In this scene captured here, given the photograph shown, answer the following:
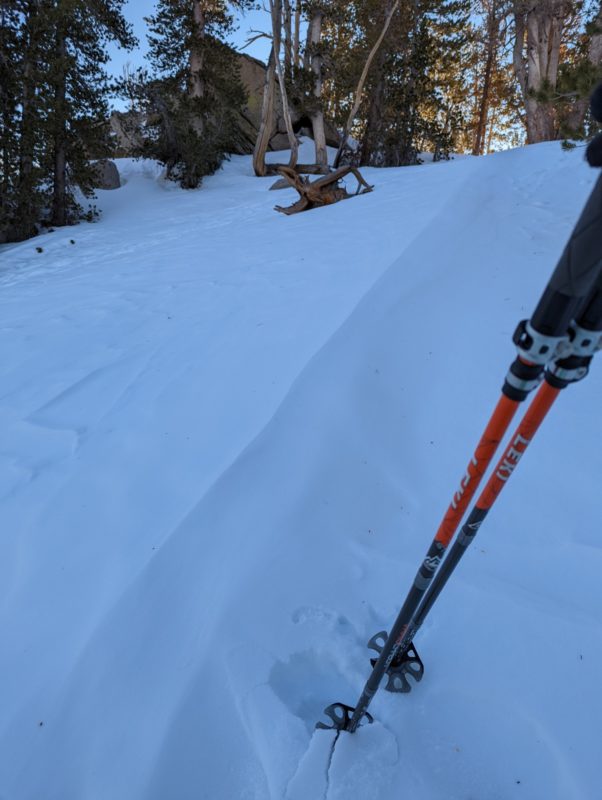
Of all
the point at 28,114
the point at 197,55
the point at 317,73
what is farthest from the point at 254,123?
the point at 28,114

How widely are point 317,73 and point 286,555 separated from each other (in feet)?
46.1

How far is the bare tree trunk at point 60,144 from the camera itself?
875 centimetres

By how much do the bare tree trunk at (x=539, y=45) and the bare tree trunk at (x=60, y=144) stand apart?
36.2ft

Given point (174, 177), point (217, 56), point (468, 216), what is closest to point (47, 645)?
point (468, 216)

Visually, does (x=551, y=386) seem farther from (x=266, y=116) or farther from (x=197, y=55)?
(x=197, y=55)

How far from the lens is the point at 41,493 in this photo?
1.99 meters

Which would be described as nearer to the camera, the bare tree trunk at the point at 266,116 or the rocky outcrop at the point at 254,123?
the bare tree trunk at the point at 266,116

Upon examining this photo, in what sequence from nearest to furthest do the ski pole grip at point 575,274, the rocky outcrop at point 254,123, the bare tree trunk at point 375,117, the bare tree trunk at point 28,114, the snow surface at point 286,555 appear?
1. the ski pole grip at point 575,274
2. the snow surface at point 286,555
3. the bare tree trunk at point 28,114
4. the bare tree trunk at point 375,117
5. the rocky outcrop at point 254,123

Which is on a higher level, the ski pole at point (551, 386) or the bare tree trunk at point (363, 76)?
the bare tree trunk at point (363, 76)

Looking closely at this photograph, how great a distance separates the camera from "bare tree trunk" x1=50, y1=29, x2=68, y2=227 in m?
8.75

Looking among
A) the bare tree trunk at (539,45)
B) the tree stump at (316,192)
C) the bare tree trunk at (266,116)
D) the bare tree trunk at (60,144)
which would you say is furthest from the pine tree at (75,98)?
the bare tree trunk at (539,45)

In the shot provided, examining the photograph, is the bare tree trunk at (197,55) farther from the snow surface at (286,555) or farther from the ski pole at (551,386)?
the ski pole at (551,386)

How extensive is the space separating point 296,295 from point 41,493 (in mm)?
2372

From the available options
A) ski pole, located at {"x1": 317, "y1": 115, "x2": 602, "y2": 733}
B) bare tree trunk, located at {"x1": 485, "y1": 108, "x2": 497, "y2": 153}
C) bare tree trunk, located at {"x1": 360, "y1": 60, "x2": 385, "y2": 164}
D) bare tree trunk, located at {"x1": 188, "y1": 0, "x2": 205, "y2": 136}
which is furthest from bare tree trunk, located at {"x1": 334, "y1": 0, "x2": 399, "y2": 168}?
bare tree trunk, located at {"x1": 485, "y1": 108, "x2": 497, "y2": 153}
